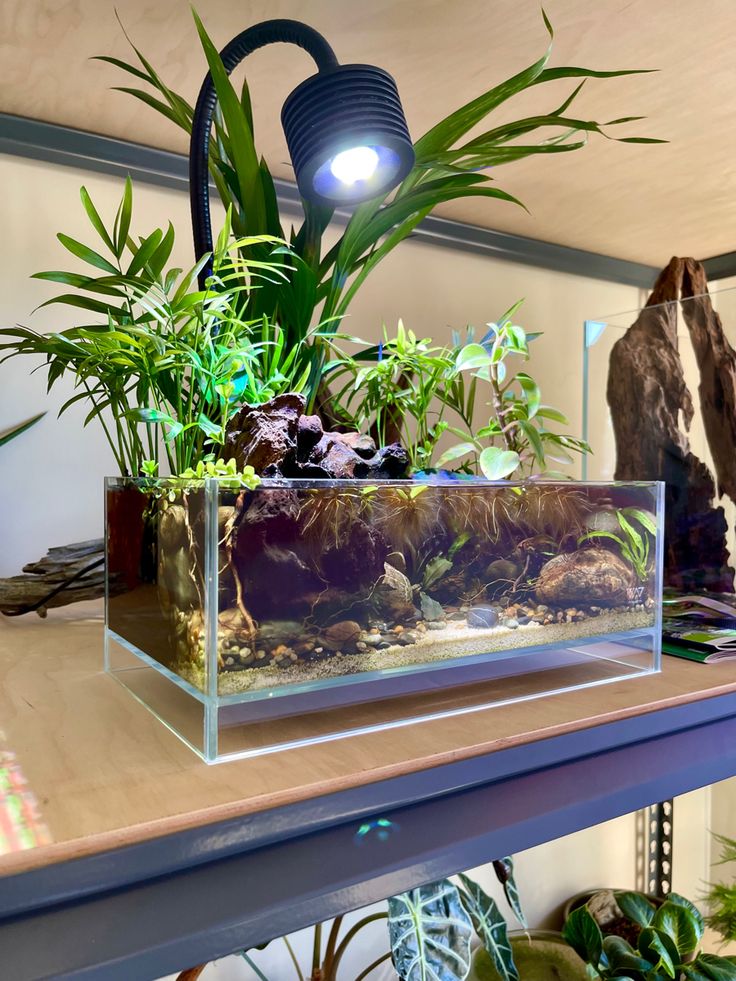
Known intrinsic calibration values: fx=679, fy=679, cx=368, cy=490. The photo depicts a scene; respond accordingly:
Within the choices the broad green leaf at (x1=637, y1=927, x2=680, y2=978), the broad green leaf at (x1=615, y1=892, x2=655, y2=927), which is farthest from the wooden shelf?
the broad green leaf at (x1=615, y1=892, x2=655, y2=927)

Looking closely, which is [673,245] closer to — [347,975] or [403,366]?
[403,366]

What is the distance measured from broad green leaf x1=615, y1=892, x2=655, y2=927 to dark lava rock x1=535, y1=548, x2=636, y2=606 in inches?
32.4

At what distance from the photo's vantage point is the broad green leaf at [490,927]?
2.93 feet

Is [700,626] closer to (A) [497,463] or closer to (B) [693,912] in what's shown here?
(A) [497,463]

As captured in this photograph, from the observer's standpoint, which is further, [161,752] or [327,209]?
[327,209]

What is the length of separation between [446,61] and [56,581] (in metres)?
0.77

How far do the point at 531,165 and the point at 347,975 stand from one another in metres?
1.33

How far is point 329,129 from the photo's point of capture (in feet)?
1.84

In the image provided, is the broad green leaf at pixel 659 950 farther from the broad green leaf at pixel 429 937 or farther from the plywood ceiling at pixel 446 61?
the plywood ceiling at pixel 446 61

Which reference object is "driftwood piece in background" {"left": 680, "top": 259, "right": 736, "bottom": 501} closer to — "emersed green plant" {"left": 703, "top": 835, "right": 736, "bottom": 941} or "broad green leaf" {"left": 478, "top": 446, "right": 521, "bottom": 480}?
"broad green leaf" {"left": 478, "top": 446, "right": 521, "bottom": 480}

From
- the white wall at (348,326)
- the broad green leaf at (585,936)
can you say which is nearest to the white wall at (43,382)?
the white wall at (348,326)

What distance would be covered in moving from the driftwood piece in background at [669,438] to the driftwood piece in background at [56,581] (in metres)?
0.74

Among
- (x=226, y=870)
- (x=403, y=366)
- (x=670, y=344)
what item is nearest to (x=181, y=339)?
(x=403, y=366)

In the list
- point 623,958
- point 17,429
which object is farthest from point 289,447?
point 623,958
